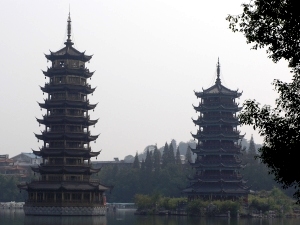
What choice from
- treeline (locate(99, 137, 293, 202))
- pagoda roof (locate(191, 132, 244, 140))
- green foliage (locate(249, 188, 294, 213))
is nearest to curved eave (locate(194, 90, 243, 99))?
pagoda roof (locate(191, 132, 244, 140))

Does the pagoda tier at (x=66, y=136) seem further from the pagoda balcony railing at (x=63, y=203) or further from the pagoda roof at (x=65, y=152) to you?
the pagoda balcony railing at (x=63, y=203)

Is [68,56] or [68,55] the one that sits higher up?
[68,55]

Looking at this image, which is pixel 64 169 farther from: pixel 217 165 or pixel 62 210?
pixel 217 165

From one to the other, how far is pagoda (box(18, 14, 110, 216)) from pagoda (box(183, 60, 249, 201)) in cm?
1509

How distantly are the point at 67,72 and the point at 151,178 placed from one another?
3910cm

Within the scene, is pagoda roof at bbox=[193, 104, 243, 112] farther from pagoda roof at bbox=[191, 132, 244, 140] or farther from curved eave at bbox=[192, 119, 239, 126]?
pagoda roof at bbox=[191, 132, 244, 140]

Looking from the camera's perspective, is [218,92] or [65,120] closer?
[65,120]

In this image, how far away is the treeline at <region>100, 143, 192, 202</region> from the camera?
129 metres

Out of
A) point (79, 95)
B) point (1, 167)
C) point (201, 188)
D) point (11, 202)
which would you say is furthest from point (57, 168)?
point (1, 167)

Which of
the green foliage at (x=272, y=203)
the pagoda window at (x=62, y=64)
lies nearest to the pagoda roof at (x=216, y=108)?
the green foliage at (x=272, y=203)

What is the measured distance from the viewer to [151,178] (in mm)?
135125

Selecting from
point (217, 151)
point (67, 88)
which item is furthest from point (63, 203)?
point (217, 151)

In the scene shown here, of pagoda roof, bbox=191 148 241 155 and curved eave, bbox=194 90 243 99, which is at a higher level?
curved eave, bbox=194 90 243 99

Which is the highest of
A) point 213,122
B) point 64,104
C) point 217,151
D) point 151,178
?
point 64,104
